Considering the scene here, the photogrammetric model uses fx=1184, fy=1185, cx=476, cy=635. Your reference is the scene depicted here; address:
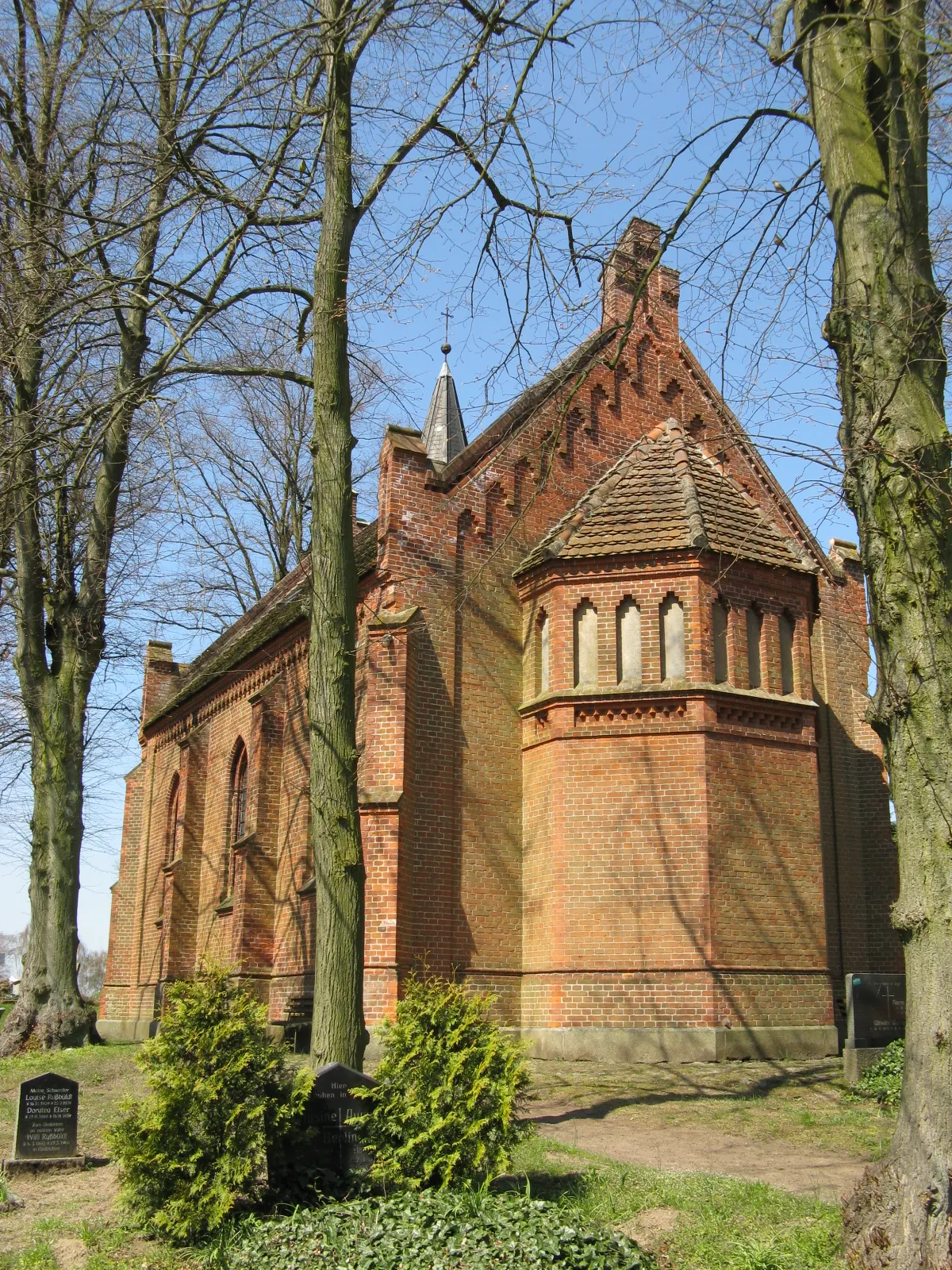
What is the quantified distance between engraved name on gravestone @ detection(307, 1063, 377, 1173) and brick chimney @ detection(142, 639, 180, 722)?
869 inches

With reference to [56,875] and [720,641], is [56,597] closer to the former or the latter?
[56,875]

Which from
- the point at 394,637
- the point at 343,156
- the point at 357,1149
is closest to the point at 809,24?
the point at 343,156

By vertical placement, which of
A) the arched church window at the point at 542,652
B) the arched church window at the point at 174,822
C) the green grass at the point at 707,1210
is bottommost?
the green grass at the point at 707,1210

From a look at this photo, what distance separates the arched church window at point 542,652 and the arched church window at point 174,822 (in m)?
10.8

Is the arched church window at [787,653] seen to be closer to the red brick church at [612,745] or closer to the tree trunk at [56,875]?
the red brick church at [612,745]

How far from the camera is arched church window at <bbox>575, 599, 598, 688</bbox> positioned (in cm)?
1541

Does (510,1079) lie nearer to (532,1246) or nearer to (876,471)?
(532,1246)

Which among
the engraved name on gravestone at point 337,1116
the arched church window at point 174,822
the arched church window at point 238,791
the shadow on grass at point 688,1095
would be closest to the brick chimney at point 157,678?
the arched church window at point 174,822

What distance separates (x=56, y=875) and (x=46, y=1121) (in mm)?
8420

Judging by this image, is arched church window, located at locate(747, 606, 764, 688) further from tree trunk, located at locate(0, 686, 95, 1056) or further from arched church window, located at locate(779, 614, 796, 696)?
tree trunk, located at locate(0, 686, 95, 1056)

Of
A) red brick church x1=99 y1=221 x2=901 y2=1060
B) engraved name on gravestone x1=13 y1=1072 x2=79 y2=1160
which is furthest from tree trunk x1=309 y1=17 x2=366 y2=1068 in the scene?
red brick church x1=99 y1=221 x2=901 y2=1060

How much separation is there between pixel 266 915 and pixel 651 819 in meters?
7.38

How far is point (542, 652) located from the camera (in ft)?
52.6

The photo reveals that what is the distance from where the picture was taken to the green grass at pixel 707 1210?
21.3 ft
